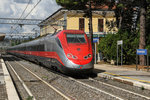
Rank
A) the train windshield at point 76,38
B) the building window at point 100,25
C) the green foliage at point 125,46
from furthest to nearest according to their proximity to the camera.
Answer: the building window at point 100,25 < the green foliage at point 125,46 < the train windshield at point 76,38

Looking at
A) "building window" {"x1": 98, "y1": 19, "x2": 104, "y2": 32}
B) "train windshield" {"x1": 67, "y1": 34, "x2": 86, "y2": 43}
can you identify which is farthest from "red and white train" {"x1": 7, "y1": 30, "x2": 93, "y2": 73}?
"building window" {"x1": 98, "y1": 19, "x2": 104, "y2": 32}

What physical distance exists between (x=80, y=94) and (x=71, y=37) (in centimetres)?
546

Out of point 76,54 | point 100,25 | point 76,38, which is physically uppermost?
point 100,25

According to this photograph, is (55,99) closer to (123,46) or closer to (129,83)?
(129,83)

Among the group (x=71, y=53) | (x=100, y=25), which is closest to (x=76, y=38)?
(x=71, y=53)

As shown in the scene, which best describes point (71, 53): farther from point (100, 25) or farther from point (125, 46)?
point (100, 25)

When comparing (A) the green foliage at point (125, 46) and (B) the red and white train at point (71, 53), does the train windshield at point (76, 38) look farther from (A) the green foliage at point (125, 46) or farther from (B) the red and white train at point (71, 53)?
(A) the green foliage at point (125, 46)

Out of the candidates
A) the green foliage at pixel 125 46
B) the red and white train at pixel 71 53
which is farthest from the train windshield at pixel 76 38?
the green foliage at pixel 125 46

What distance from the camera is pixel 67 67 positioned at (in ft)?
38.2

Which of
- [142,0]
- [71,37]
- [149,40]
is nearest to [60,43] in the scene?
[71,37]

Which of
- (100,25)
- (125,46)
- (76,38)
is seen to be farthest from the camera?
(100,25)

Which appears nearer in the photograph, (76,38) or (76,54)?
(76,54)

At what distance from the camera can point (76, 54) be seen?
1180 centimetres

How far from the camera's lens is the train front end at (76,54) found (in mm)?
11570
